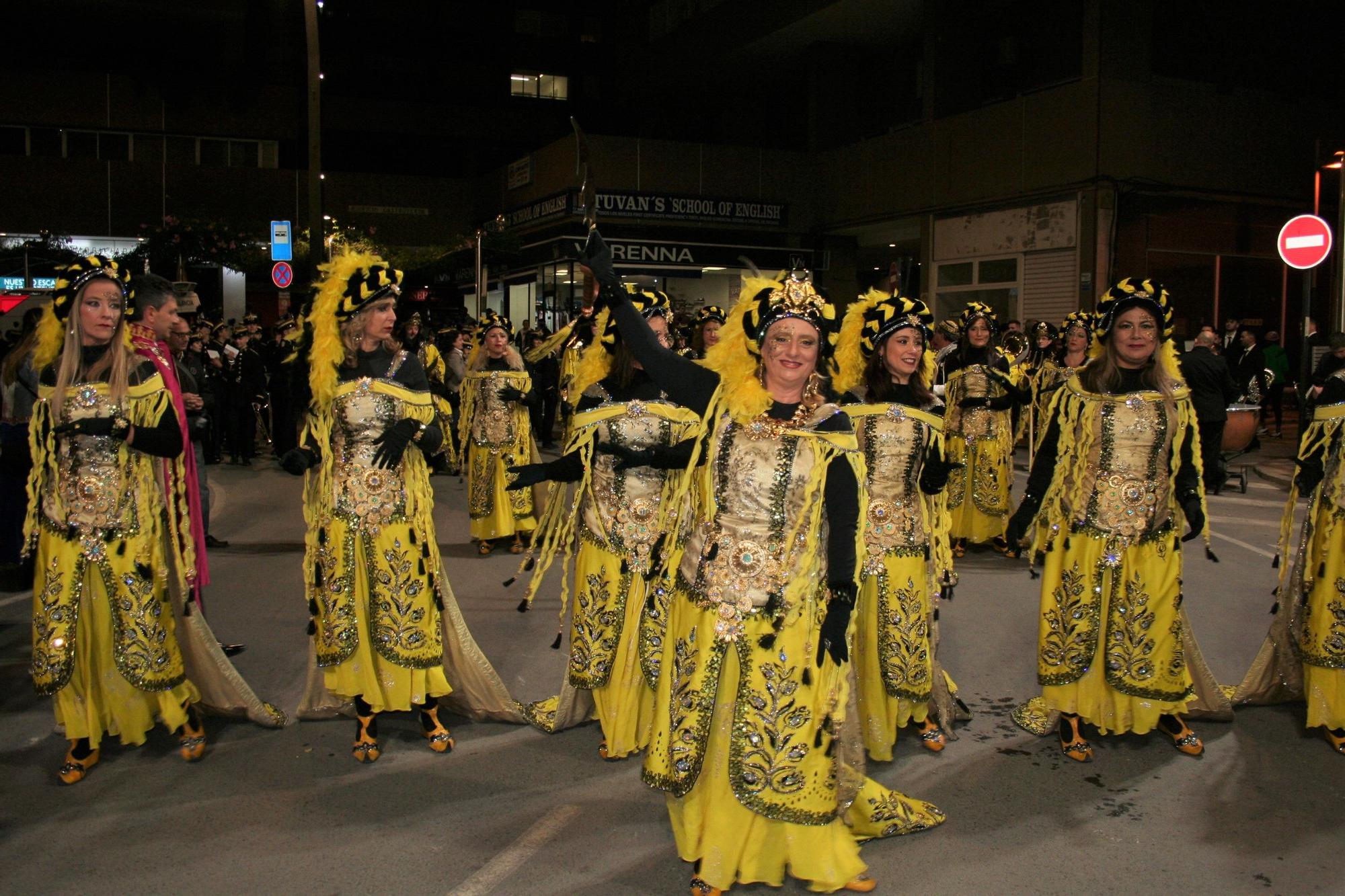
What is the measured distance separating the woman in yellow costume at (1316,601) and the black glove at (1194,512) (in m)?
0.60

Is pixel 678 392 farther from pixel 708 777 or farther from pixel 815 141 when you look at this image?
pixel 815 141

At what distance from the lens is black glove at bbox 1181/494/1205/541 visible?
499 centimetres

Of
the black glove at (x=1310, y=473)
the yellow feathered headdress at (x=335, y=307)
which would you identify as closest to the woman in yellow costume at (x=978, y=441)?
the black glove at (x=1310, y=473)

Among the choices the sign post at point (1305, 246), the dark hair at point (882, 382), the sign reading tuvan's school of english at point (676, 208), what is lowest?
the dark hair at point (882, 382)

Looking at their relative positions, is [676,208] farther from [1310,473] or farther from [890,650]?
[890,650]

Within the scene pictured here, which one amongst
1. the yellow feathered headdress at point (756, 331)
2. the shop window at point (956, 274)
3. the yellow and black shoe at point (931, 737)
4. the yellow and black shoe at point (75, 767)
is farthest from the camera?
the shop window at point (956, 274)

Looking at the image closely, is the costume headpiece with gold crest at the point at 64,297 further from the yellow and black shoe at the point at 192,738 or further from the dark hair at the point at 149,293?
the yellow and black shoe at the point at 192,738

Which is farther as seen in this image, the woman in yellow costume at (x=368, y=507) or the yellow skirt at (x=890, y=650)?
the yellow skirt at (x=890, y=650)

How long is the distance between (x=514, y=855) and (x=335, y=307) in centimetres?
251

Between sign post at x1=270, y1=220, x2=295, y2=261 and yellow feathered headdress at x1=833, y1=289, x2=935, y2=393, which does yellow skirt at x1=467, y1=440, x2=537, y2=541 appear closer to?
yellow feathered headdress at x1=833, y1=289, x2=935, y2=393

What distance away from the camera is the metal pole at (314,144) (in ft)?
48.1

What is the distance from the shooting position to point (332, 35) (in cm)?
4181

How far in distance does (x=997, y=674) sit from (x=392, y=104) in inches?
1536

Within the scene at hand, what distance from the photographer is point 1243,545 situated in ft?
33.1
